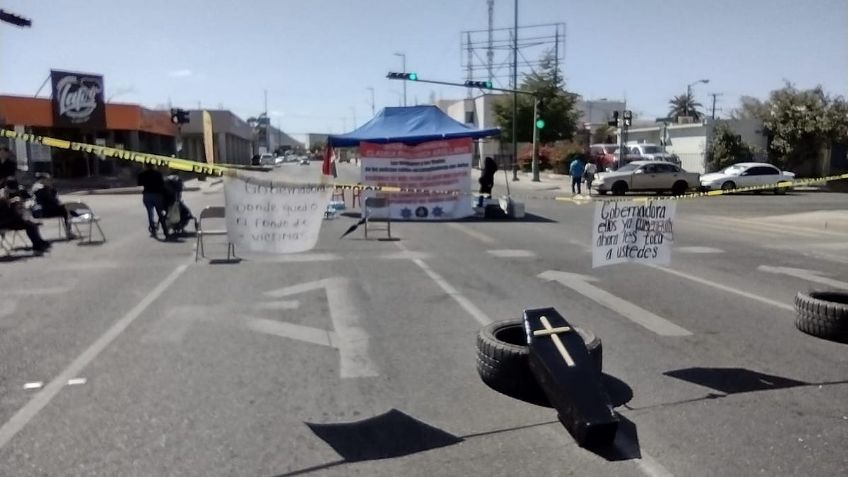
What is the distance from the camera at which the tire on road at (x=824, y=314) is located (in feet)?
23.4

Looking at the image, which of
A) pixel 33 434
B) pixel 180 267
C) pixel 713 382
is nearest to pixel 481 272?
pixel 180 267

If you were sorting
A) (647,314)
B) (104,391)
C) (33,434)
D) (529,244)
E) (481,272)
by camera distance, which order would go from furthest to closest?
1. (529,244)
2. (481,272)
3. (647,314)
4. (104,391)
5. (33,434)

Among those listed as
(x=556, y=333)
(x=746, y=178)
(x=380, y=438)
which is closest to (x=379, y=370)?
(x=380, y=438)

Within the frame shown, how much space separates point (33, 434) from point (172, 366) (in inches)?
64.0

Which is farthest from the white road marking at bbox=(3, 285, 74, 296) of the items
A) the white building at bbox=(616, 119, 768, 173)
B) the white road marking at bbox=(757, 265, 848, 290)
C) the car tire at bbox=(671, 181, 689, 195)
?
the white building at bbox=(616, 119, 768, 173)

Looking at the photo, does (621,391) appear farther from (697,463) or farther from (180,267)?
(180,267)

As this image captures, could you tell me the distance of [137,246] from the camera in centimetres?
1563

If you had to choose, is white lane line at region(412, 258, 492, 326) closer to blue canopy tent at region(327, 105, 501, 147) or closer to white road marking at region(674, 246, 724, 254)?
white road marking at region(674, 246, 724, 254)

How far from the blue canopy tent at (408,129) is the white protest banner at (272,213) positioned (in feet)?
44.3

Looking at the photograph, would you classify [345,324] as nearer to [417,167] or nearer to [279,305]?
[279,305]

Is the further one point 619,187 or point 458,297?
point 619,187

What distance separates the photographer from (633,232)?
7406 millimetres

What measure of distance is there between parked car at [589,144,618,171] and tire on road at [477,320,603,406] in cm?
4339

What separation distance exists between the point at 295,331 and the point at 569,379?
368 centimetres
